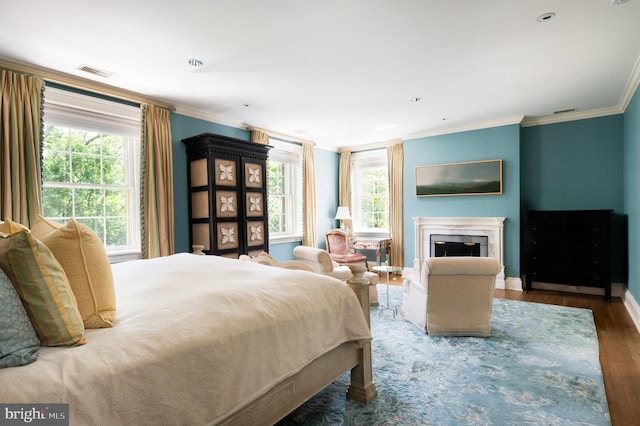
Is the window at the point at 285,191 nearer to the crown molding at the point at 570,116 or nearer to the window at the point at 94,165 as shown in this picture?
the window at the point at 94,165

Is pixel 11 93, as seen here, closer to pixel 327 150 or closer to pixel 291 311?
pixel 291 311

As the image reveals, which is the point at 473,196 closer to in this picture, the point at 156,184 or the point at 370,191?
the point at 370,191

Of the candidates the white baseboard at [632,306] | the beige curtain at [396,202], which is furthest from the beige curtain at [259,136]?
the white baseboard at [632,306]

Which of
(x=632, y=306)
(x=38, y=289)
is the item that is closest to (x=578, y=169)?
(x=632, y=306)

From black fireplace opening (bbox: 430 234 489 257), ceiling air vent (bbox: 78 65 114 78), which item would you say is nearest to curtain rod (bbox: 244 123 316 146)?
ceiling air vent (bbox: 78 65 114 78)

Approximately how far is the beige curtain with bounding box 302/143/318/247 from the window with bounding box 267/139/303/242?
3.9 inches

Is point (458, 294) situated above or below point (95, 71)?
below

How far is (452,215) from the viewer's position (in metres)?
5.89

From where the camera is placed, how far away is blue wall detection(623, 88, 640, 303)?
12.3 feet

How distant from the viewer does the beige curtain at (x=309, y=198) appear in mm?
6473

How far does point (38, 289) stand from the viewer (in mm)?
1064

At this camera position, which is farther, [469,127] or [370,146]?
[370,146]

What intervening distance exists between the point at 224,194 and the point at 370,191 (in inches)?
146

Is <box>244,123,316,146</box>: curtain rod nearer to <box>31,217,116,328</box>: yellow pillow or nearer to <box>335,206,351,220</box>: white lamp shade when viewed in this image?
<box>335,206,351,220</box>: white lamp shade
